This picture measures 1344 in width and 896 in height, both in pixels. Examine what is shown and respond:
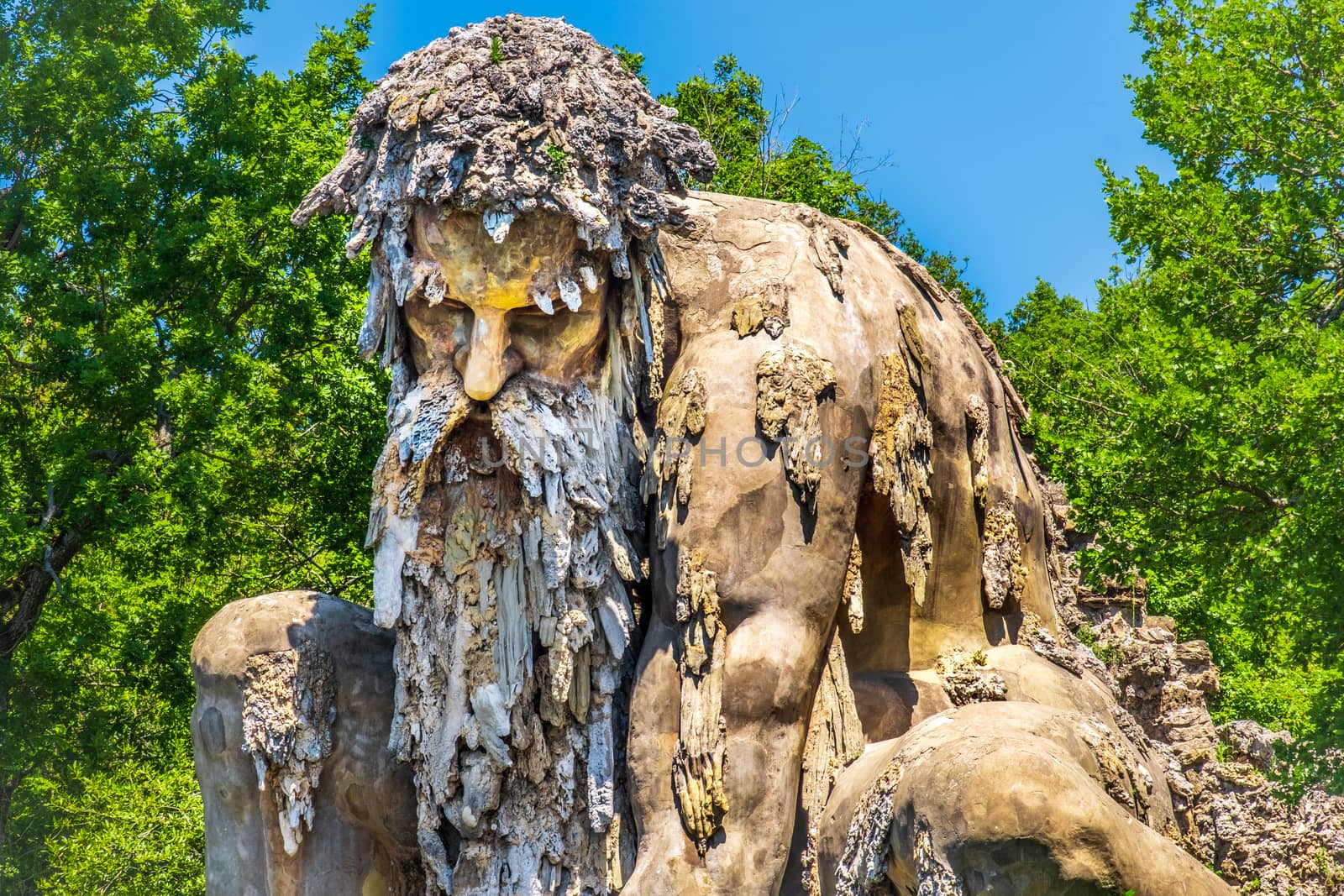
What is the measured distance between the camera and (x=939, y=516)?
6.23 metres

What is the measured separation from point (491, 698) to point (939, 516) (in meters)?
1.81

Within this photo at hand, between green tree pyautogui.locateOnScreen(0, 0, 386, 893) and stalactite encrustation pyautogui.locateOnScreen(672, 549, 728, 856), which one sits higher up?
green tree pyautogui.locateOnScreen(0, 0, 386, 893)

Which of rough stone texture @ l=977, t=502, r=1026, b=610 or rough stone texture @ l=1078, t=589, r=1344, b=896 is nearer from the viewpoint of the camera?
rough stone texture @ l=977, t=502, r=1026, b=610

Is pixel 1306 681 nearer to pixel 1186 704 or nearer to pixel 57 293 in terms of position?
pixel 1186 704

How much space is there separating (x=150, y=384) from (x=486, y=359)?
9.07m

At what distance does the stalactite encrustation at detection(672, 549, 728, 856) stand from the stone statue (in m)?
0.01

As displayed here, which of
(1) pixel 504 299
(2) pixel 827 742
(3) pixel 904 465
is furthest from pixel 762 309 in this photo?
(2) pixel 827 742

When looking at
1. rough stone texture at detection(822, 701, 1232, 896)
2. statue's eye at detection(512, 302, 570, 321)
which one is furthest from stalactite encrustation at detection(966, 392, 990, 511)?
statue's eye at detection(512, 302, 570, 321)

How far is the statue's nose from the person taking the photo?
5.66m

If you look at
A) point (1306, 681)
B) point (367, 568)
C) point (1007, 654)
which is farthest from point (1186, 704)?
point (367, 568)

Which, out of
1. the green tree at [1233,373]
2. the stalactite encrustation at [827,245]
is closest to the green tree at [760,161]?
the green tree at [1233,373]

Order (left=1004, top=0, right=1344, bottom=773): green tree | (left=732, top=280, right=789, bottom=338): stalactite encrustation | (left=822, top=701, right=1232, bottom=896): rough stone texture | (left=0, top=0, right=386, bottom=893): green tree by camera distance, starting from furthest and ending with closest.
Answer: (left=0, top=0, right=386, bottom=893): green tree, (left=1004, top=0, right=1344, bottom=773): green tree, (left=732, top=280, right=789, bottom=338): stalactite encrustation, (left=822, top=701, right=1232, bottom=896): rough stone texture

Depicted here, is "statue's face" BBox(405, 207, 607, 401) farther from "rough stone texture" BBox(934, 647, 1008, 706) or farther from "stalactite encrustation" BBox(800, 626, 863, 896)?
"rough stone texture" BBox(934, 647, 1008, 706)

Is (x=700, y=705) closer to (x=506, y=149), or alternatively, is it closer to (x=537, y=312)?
(x=537, y=312)
